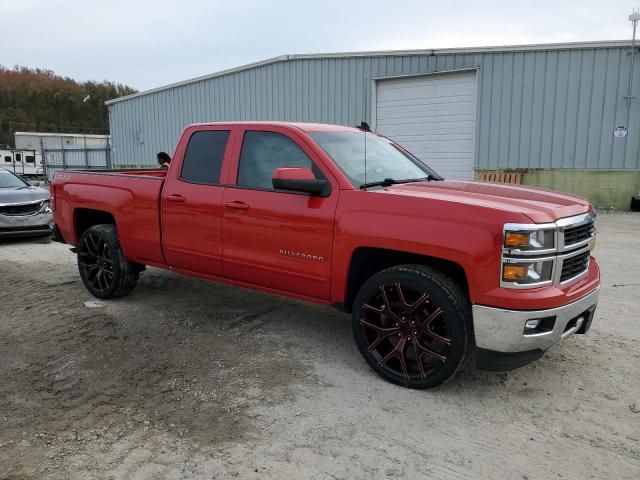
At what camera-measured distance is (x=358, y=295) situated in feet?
12.9

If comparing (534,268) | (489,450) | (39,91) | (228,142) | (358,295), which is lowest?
(489,450)

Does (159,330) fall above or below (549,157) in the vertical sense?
below

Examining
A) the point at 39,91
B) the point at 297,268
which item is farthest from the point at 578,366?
the point at 39,91

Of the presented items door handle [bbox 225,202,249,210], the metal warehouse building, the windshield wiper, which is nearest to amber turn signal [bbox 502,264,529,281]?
the windshield wiper

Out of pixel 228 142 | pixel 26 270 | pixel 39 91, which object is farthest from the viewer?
pixel 39 91

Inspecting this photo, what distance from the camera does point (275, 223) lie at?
424 centimetres

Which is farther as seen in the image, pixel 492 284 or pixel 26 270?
pixel 26 270

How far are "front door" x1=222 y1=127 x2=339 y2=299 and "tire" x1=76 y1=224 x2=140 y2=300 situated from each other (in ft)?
5.50

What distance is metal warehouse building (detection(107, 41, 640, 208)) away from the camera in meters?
13.9

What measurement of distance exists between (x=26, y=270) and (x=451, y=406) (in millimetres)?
6620

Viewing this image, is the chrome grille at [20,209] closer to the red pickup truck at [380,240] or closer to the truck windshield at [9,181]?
the truck windshield at [9,181]

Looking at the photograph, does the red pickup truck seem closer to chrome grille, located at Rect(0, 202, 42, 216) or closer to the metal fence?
chrome grille, located at Rect(0, 202, 42, 216)

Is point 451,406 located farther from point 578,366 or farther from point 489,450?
point 578,366

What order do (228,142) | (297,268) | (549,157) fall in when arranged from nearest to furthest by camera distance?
(297,268) → (228,142) → (549,157)
